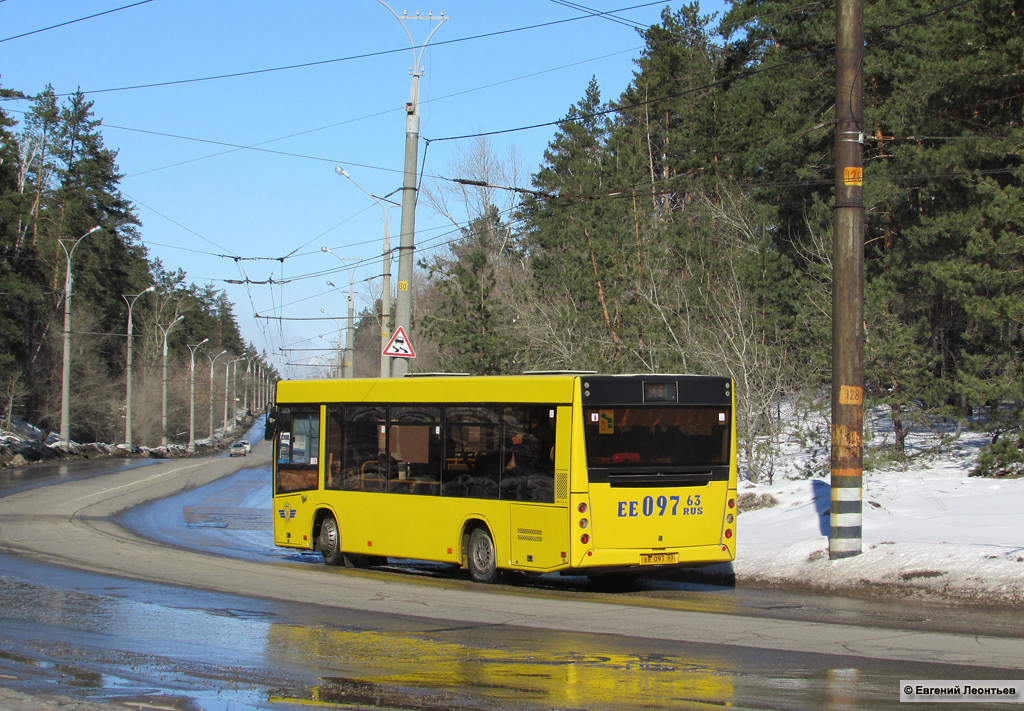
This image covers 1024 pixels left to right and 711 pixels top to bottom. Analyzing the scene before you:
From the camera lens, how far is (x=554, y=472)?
40.2 feet

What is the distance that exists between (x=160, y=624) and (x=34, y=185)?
76874 mm

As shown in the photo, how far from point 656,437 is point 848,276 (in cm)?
334

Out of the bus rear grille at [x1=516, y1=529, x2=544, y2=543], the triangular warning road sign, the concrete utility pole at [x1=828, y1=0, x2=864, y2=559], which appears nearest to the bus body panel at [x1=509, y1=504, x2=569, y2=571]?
the bus rear grille at [x1=516, y1=529, x2=544, y2=543]

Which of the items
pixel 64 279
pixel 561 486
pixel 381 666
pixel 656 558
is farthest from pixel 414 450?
pixel 64 279

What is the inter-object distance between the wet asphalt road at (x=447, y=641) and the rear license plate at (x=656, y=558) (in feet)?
1.39

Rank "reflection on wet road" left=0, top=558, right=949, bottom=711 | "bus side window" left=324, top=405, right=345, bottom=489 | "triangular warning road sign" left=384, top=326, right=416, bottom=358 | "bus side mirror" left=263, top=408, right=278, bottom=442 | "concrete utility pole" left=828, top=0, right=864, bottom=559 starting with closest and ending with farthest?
1. "reflection on wet road" left=0, top=558, right=949, bottom=711
2. "concrete utility pole" left=828, top=0, right=864, bottom=559
3. "bus side window" left=324, top=405, right=345, bottom=489
4. "bus side mirror" left=263, top=408, right=278, bottom=442
5. "triangular warning road sign" left=384, top=326, right=416, bottom=358

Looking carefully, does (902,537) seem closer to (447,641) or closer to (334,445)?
(447,641)

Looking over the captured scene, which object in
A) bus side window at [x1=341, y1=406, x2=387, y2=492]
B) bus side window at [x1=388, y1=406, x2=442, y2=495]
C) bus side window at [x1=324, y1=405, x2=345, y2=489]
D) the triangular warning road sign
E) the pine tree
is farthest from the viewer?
the pine tree

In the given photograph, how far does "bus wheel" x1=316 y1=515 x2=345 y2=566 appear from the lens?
620 inches

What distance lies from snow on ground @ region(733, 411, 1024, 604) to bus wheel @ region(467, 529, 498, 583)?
327cm

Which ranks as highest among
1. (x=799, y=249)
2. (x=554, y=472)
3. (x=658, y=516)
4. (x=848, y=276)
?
(x=799, y=249)

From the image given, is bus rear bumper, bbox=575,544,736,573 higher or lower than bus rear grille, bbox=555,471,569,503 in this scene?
lower

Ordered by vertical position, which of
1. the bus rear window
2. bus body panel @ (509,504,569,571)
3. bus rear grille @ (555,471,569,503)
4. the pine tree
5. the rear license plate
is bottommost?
the rear license plate

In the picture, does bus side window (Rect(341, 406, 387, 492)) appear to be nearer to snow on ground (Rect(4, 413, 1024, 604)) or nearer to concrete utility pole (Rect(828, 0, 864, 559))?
snow on ground (Rect(4, 413, 1024, 604))
